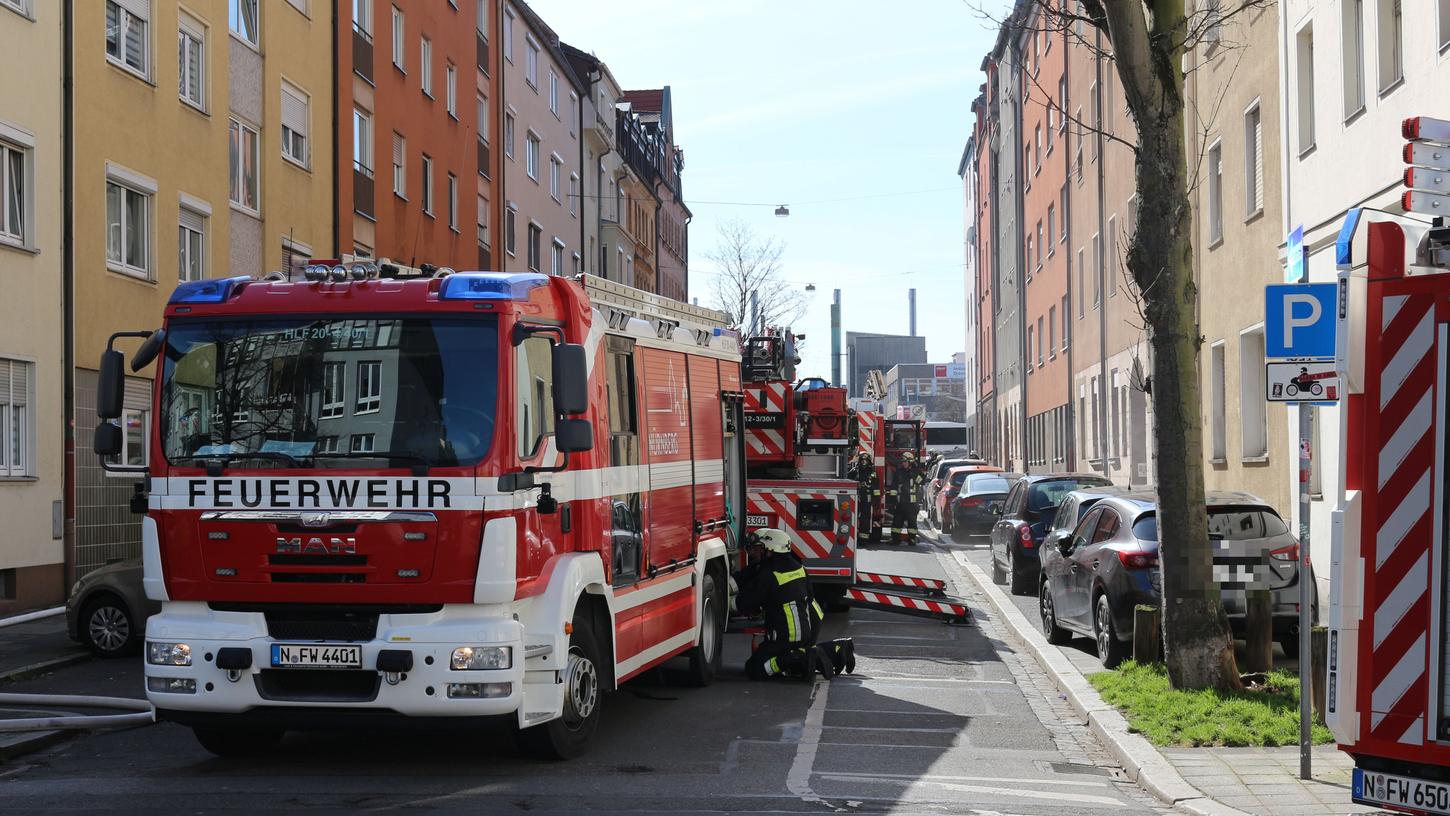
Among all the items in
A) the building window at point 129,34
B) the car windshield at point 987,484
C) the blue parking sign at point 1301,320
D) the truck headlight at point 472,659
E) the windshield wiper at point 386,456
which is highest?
the building window at point 129,34

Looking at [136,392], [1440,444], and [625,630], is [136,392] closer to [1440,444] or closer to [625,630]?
[625,630]

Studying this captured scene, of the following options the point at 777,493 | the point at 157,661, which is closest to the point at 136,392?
the point at 777,493

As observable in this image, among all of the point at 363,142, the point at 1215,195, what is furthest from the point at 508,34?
the point at 1215,195

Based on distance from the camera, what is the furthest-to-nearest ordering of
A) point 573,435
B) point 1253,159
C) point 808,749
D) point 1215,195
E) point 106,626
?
point 1215,195 → point 1253,159 → point 106,626 → point 808,749 → point 573,435

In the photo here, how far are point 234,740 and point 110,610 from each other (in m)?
5.91

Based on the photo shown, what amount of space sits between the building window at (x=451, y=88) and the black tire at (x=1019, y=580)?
73.8ft

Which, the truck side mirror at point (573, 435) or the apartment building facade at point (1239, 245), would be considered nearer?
the truck side mirror at point (573, 435)

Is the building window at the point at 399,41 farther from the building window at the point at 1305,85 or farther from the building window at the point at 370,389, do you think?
the building window at the point at 370,389

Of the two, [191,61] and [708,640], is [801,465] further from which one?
[191,61]

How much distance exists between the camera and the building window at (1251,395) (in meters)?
23.2

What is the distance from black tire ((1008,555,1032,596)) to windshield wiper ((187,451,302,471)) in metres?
13.7

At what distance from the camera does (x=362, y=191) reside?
31.7 meters

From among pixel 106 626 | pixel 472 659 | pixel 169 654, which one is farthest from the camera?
pixel 106 626

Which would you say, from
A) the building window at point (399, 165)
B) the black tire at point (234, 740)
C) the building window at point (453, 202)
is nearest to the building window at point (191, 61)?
the building window at point (399, 165)
